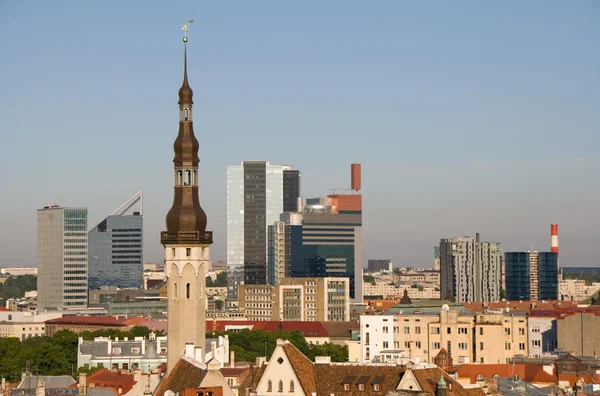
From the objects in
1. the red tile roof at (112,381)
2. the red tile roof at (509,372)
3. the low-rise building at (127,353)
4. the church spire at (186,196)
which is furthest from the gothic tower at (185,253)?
the low-rise building at (127,353)

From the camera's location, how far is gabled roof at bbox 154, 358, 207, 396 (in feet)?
260

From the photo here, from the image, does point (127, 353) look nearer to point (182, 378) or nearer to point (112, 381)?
point (112, 381)

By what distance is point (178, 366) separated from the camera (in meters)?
83.6

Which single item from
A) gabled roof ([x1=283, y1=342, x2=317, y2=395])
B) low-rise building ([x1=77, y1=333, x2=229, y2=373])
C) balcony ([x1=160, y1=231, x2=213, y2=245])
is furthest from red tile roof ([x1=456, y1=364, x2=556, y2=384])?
gabled roof ([x1=283, y1=342, x2=317, y2=395])

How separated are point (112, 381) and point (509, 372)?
27.4m

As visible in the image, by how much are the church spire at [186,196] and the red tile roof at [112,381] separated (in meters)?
13.1

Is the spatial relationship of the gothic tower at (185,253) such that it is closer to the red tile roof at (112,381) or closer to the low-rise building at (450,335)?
the red tile roof at (112,381)

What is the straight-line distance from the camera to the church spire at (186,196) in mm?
100000

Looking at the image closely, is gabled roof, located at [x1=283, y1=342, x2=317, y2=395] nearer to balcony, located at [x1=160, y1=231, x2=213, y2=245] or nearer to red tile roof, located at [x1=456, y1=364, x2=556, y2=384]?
balcony, located at [x1=160, y1=231, x2=213, y2=245]

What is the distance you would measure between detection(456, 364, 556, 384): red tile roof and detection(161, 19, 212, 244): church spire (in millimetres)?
21714

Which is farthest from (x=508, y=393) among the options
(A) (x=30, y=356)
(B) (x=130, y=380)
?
(A) (x=30, y=356)

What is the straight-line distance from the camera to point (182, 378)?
80688 millimetres

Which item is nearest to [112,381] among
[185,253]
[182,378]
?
[185,253]

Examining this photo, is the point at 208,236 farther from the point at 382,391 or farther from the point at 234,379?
the point at 382,391
